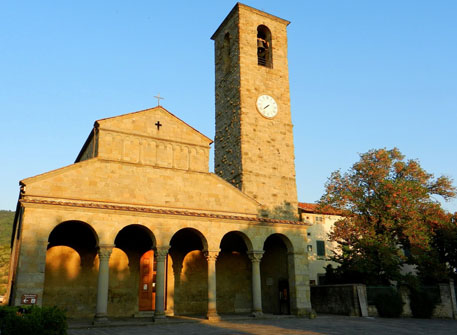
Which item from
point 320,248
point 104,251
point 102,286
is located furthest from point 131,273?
point 320,248

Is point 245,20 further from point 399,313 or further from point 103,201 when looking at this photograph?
point 399,313

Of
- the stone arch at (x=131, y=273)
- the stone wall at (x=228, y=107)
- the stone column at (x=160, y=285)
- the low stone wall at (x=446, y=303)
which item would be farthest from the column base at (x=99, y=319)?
the low stone wall at (x=446, y=303)

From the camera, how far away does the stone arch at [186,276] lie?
20.5 meters

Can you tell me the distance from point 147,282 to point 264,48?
1546 centimetres

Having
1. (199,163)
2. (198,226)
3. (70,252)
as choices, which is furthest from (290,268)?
(70,252)

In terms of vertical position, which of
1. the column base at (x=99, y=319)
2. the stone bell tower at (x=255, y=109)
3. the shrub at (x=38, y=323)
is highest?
the stone bell tower at (x=255, y=109)

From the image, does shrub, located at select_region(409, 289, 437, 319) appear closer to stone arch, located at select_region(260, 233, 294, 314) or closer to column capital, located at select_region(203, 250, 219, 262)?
stone arch, located at select_region(260, 233, 294, 314)

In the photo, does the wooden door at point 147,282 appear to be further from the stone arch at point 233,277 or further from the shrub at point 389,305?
the shrub at point 389,305

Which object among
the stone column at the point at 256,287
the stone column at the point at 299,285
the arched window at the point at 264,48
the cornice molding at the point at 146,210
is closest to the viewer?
the cornice molding at the point at 146,210

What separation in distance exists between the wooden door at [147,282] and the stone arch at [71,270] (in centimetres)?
223

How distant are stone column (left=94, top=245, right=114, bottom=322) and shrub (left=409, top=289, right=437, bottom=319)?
16.0m

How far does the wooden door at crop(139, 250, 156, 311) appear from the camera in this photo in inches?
778

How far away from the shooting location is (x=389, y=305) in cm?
2097

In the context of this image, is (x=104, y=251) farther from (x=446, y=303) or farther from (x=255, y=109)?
(x=446, y=303)
